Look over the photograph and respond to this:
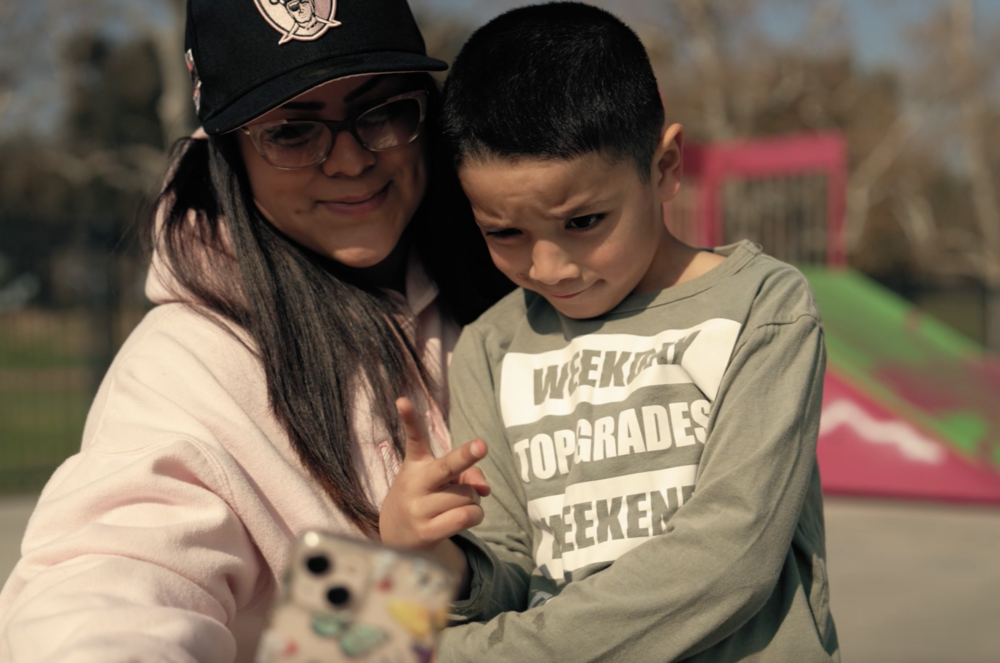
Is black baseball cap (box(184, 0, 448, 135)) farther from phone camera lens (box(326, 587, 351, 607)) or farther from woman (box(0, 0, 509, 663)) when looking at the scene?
phone camera lens (box(326, 587, 351, 607))

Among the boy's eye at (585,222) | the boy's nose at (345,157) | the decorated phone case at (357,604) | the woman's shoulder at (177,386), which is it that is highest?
the boy's nose at (345,157)

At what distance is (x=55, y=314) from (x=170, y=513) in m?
7.49

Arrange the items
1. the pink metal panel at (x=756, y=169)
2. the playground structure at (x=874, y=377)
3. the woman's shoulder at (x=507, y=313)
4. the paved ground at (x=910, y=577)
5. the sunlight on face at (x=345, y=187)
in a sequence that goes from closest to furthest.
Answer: the sunlight on face at (x=345, y=187)
the woman's shoulder at (x=507, y=313)
the paved ground at (x=910, y=577)
the playground structure at (x=874, y=377)
the pink metal panel at (x=756, y=169)

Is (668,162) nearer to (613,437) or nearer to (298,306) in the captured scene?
(613,437)

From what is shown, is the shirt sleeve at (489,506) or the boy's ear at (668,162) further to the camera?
the boy's ear at (668,162)

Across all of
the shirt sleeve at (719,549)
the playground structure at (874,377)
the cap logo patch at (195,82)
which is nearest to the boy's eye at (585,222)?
the shirt sleeve at (719,549)

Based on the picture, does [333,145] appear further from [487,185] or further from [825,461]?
[825,461]

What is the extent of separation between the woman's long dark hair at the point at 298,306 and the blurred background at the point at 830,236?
0.31m

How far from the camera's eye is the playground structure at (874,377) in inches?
280

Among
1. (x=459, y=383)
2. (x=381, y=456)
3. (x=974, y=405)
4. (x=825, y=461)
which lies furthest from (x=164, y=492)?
(x=974, y=405)

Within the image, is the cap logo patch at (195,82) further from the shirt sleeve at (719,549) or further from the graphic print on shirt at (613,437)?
the shirt sleeve at (719,549)

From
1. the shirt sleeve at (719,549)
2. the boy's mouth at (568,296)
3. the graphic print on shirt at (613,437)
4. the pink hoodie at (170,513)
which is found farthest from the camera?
the boy's mouth at (568,296)

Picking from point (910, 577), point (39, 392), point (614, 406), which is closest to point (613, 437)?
point (614, 406)

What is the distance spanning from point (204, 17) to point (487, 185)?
0.59 meters
